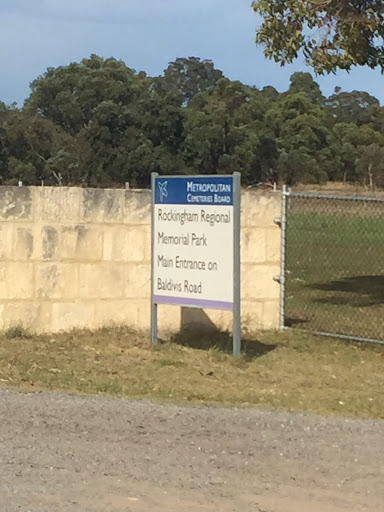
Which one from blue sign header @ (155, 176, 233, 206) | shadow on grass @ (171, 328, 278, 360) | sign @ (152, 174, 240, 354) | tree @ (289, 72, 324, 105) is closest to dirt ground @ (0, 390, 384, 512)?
sign @ (152, 174, 240, 354)

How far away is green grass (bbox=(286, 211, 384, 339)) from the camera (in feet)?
37.4

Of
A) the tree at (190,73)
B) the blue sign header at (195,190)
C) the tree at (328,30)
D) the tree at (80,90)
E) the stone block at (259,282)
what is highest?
the tree at (190,73)

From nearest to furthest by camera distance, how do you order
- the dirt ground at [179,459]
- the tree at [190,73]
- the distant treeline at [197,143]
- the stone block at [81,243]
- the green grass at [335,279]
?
the dirt ground at [179,459]
the stone block at [81,243]
the green grass at [335,279]
the distant treeline at [197,143]
the tree at [190,73]

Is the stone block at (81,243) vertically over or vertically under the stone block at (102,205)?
under

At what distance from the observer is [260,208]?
33.0ft

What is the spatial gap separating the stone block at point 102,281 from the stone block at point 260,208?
1.50 m

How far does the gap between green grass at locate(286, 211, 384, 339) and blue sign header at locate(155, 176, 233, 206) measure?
2.48 meters

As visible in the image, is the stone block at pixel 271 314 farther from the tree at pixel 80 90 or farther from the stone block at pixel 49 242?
the tree at pixel 80 90

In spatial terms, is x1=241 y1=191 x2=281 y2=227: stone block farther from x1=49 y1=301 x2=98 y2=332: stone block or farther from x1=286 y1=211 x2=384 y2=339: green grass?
x1=49 y1=301 x2=98 y2=332: stone block

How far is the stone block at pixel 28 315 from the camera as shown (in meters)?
9.48

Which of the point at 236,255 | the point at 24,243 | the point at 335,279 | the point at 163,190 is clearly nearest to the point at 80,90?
the point at 335,279

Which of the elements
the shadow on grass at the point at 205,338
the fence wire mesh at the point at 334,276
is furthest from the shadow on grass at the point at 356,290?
the shadow on grass at the point at 205,338

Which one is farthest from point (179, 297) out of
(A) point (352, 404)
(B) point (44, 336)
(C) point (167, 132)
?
(C) point (167, 132)

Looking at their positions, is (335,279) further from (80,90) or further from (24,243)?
(80,90)
